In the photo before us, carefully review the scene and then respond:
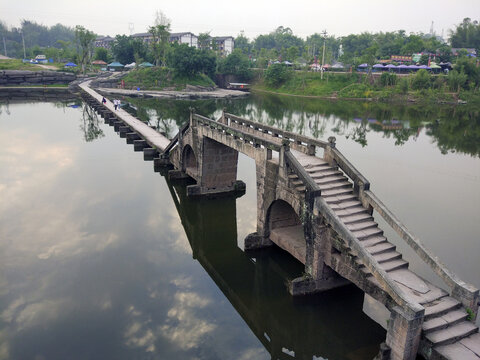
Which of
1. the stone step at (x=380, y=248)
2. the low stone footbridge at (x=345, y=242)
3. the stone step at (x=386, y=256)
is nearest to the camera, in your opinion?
the low stone footbridge at (x=345, y=242)

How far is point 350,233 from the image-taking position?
1633 centimetres

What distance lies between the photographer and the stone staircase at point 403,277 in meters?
13.3

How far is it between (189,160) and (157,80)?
268 feet

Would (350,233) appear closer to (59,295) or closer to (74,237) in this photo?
(59,295)

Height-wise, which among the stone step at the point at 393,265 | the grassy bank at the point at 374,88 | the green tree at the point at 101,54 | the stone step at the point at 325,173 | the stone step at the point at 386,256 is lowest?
the stone step at the point at 393,265

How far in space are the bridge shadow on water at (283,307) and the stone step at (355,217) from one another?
3.90 metres

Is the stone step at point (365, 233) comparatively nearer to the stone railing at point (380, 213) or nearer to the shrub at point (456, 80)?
the stone railing at point (380, 213)

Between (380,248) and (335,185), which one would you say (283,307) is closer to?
(380,248)

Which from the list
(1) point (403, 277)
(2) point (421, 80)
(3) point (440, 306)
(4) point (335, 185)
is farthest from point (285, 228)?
(2) point (421, 80)

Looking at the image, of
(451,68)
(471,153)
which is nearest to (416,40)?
(451,68)

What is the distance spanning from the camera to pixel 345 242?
16.7m

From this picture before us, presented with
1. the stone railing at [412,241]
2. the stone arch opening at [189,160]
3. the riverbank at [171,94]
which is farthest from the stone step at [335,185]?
the riverbank at [171,94]

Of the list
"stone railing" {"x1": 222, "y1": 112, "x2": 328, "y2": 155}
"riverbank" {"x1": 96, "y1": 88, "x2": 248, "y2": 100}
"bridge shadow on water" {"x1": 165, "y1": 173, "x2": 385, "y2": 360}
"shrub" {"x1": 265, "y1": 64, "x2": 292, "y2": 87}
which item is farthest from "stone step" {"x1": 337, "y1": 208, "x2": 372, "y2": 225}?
"shrub" {"x1": 265, "y1": 64, "x2": 292, "y2": 87}

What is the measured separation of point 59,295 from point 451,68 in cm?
11992
